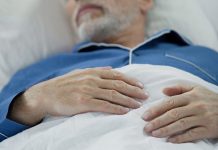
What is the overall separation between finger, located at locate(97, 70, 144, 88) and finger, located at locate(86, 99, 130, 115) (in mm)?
76

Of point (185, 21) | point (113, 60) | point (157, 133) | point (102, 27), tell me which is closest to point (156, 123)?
point (157, 133)

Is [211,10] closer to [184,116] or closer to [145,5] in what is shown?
[145,5]

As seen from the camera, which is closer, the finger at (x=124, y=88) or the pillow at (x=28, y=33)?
the finger at (x=124, y=88)

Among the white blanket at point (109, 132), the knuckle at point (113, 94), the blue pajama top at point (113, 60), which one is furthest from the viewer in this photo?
the blue pajama top at point (113, 60)

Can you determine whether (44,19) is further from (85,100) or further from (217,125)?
(217,125)

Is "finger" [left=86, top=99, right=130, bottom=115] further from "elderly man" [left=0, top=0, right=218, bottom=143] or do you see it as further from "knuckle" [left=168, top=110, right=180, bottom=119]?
"knuckle" [left=168, top=110, right=180, bottom=119]

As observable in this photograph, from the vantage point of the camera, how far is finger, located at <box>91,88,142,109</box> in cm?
100

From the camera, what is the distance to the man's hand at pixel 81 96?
1.01 metres

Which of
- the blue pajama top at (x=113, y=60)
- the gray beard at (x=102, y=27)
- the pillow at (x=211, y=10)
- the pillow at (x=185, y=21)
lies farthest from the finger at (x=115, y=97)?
the pillow at (x=211, y=10)

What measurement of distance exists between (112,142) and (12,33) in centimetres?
71

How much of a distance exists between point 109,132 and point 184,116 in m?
0.18

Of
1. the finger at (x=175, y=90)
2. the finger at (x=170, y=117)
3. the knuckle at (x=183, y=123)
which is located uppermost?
the finger at (x=175, y=90)

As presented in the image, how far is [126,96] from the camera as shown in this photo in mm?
1010

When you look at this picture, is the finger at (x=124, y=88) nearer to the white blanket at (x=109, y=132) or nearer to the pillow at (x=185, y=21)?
the white blanket at (x=109, y=132)
